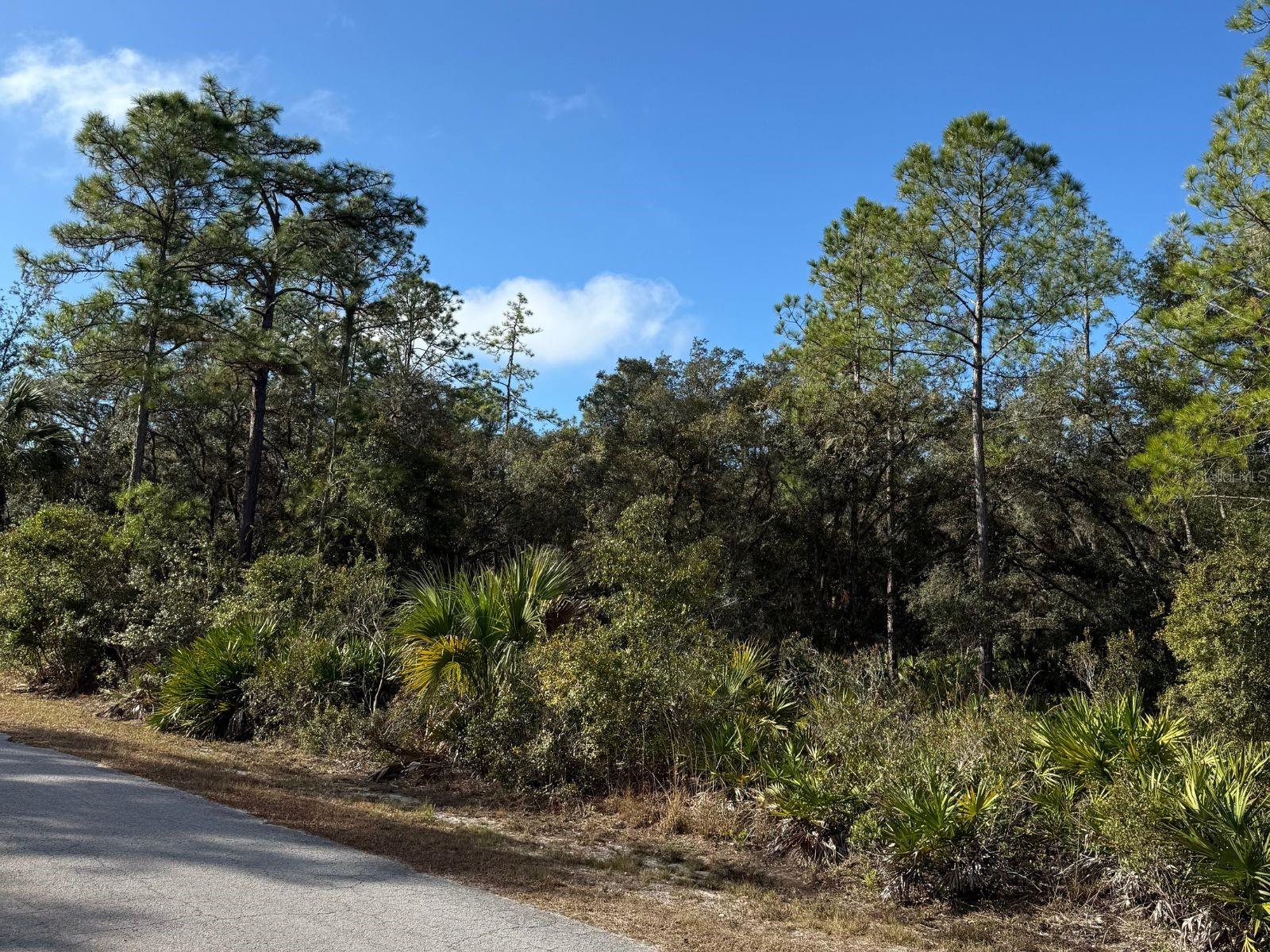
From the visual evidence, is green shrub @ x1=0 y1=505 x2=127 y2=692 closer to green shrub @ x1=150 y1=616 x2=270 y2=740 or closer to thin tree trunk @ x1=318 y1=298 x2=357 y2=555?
green shrub @ x1=150 y1=616 x2=270 y2=740

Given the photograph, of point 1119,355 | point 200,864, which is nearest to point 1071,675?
point 1119,355

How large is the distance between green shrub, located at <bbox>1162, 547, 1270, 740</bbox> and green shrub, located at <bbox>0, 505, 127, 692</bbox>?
16.8 meters

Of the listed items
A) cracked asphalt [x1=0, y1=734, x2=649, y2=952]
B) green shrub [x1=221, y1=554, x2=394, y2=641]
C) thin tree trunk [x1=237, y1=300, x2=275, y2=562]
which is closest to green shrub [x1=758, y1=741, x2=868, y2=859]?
cracked asphalt [x1=0, y1=734, x2=649, y2=952]

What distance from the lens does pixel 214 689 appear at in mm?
12406

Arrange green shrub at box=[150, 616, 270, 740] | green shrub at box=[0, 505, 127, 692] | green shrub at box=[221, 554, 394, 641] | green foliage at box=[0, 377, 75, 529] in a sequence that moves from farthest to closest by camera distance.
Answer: green foliage at box=[0, 377, 75, 529] < green shrub at box=[0, 505, 127, 692] < green shrub at box=[221, 554, 394, 641] < green shrub at box=[150, 616, 270, 740]

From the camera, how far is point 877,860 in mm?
6840

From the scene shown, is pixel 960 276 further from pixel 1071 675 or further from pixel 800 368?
pixel 1071 675

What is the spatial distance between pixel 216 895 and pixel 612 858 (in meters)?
3.23

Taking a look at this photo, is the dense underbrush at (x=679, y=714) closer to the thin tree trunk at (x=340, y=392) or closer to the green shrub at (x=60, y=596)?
the green shrub at (x=60, y=596)

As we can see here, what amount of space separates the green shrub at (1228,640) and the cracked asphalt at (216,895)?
9.50 metres

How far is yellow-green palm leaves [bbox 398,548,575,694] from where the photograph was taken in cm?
1057

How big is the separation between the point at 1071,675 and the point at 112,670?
766 inches

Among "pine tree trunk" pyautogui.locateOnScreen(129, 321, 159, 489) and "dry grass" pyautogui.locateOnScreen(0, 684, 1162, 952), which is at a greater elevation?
"pine tree trunk" pyautogui.locateOnScreen(129, 321, 159, 489)

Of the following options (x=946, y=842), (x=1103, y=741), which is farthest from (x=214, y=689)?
(x=1103, y=741)
